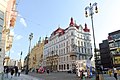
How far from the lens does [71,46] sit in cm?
6291

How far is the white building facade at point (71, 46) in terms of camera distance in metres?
62.7

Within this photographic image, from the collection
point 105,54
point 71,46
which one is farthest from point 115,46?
point 71,46

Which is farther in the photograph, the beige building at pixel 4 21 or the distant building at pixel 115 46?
the distant building at pixel 115 46

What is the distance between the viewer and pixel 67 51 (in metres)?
65.8

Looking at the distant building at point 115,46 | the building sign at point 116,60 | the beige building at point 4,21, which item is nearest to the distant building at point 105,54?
the distant building at point 115,46

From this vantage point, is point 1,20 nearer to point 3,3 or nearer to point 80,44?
point 3,3

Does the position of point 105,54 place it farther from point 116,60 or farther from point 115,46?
point 116,60

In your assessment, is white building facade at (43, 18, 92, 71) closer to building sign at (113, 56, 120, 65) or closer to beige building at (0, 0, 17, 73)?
building sign at (113, 56, 120, 65)

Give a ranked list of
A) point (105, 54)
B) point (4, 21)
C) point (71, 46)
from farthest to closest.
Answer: point (105, 54)
point (71, 46)
point (4, 21)

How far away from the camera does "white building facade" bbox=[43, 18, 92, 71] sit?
6272cm

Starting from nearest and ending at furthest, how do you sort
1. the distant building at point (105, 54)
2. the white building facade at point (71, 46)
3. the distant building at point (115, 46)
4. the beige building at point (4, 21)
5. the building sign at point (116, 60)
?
the beige building at point (4, 21) < the white building facade at point (71, 46) < the building sign at point (116, 60) < the distant building at point (115, 46) < the distant building at point (105, 54)

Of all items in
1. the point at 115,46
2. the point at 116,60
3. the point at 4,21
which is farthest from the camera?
the point at 115,46

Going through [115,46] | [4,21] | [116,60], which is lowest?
[116,60]

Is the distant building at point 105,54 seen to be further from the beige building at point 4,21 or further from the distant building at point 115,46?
the beige building at point 4,21
